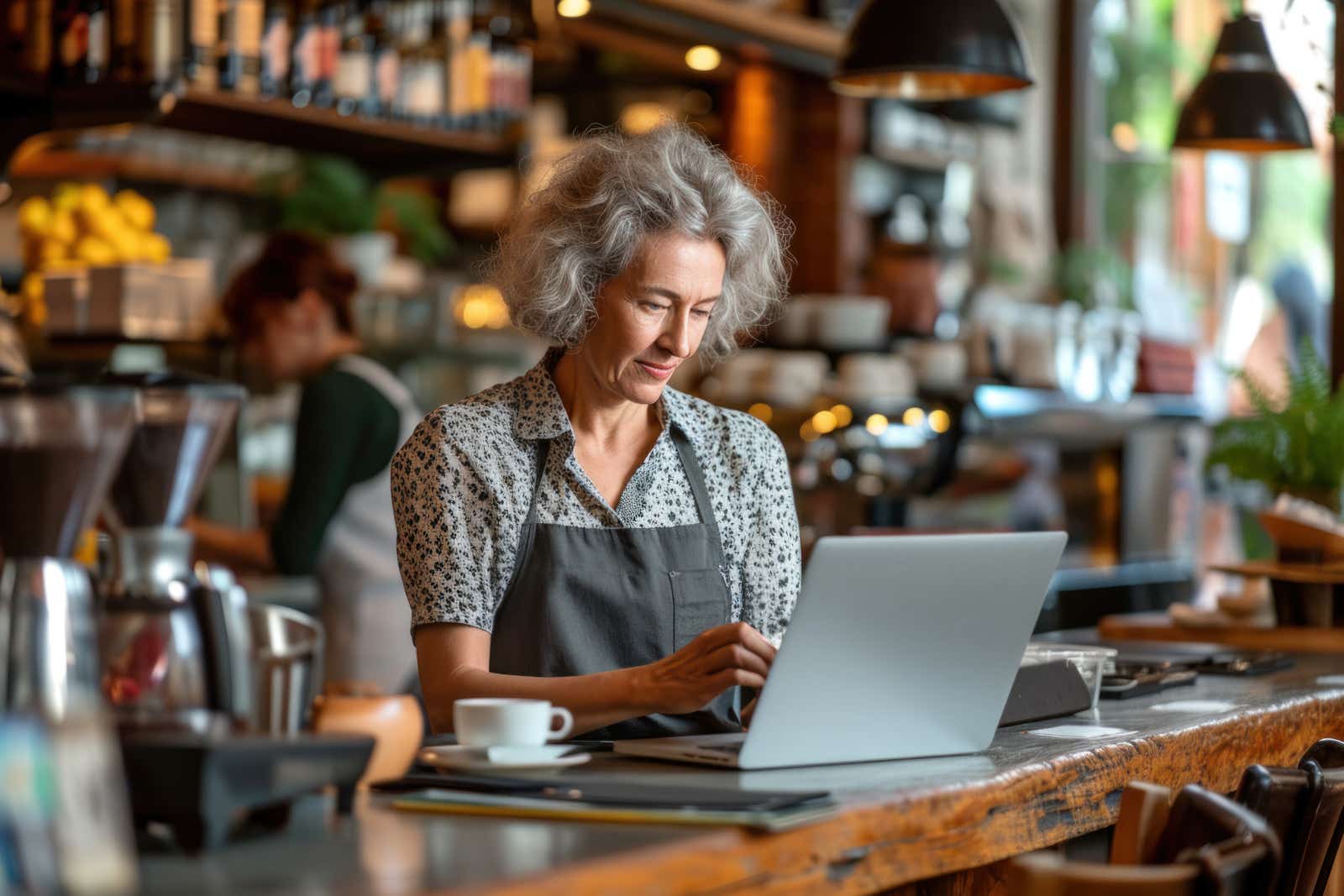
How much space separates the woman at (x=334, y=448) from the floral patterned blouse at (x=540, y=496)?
1.25m

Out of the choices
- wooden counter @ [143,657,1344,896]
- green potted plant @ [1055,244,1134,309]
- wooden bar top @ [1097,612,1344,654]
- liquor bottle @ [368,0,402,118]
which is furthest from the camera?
green potted plant @ [1055,244,1134,309]

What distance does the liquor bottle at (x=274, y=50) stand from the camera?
14.5 ft

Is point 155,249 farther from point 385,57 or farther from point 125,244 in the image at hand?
point 385,57

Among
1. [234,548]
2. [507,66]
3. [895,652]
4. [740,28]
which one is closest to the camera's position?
[895,652]

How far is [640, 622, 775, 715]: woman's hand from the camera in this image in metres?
1.87

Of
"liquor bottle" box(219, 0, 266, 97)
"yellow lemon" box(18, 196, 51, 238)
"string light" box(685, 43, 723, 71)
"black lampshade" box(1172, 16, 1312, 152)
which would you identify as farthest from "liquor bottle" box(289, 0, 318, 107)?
"black lampshade" box(1172, 16, 1312, 152)

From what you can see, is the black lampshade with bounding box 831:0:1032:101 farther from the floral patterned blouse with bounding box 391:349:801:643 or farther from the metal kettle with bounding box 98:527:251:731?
the metal kettle with bounding box 98:527:251:731

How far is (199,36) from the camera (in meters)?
4.00

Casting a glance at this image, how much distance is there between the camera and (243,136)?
504cm

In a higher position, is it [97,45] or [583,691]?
[97,45]

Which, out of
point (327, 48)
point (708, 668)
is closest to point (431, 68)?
point (327, 48)

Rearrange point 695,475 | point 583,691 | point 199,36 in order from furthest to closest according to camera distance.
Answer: point 199,36, point 695,475, point 583,691

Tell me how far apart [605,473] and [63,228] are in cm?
252

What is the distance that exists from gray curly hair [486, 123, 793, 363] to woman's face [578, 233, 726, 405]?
0.07 ft
